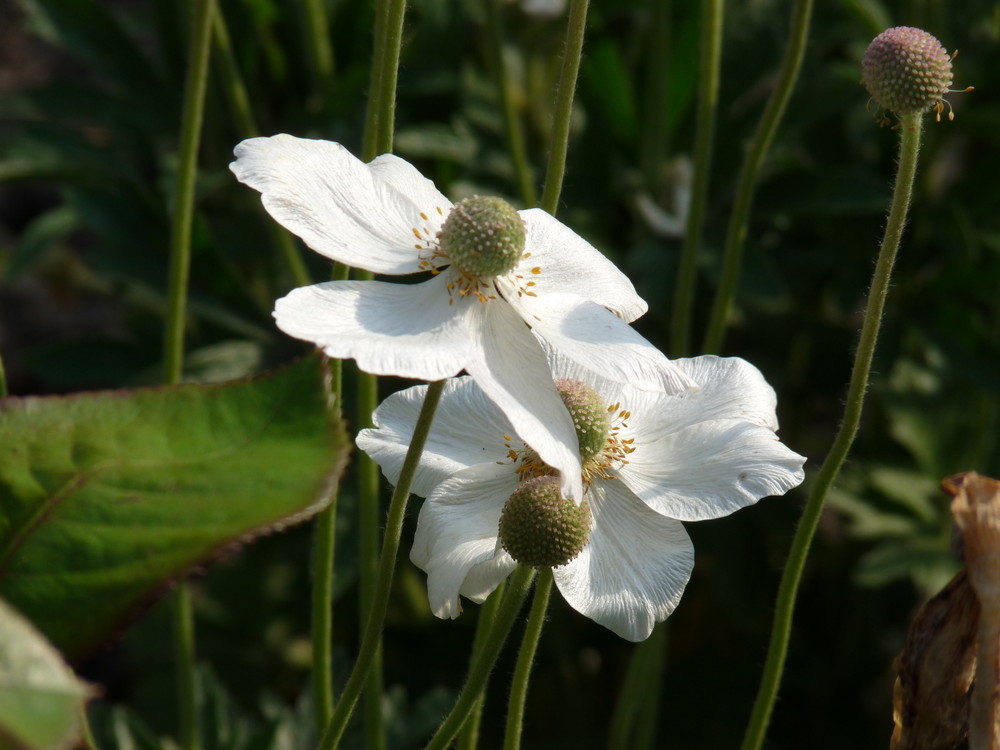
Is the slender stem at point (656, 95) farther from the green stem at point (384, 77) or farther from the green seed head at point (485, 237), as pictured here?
the green seed head at point (485, 237)

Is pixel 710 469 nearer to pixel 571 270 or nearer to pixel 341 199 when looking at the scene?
pixel 571 270

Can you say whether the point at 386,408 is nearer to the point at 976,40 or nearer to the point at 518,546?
the point at 518,546

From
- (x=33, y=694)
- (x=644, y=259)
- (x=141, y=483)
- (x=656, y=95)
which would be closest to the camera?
(x=33, y=694)

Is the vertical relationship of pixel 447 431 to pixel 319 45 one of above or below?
below

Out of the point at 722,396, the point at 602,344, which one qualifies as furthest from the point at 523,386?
the point at 722,396

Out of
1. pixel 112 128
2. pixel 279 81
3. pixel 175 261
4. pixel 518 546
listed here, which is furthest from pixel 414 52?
pixel 518 546

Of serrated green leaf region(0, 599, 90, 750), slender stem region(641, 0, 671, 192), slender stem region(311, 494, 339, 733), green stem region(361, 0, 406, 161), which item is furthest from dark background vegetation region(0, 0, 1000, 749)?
serrated green leaf region(0, 599, 90, 750)

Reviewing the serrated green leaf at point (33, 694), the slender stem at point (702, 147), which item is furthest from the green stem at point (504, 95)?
the serrated green leaf at point (33, 694)
